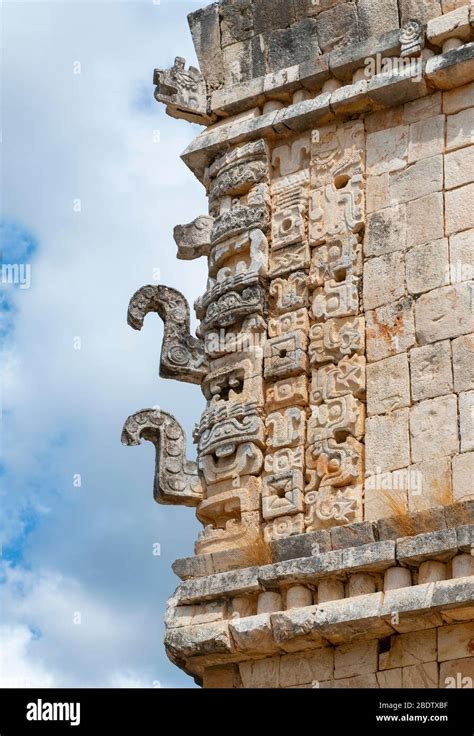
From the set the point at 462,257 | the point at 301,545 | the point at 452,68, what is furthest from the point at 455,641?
the point at 452,68

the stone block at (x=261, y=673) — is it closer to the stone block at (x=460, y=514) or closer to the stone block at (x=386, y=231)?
the stone block at (x=460, y=514)

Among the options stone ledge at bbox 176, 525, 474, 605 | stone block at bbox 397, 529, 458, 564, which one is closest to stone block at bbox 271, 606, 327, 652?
stone ledge at bbox 176, 525, 474, 605

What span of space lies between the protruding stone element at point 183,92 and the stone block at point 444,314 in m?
2.92

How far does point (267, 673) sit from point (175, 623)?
2.50ft

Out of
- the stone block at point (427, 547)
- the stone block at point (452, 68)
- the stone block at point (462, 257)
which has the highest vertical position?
the stone block at point (452, 68)

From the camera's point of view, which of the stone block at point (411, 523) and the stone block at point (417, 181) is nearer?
the stone block at point (411, 523)

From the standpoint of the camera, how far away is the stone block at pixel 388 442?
1066cm

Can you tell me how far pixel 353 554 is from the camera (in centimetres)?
1017

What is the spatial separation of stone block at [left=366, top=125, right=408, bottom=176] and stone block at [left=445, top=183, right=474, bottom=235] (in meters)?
0.60

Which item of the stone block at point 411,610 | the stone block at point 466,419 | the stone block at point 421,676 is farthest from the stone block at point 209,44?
the stone block at point 421,676

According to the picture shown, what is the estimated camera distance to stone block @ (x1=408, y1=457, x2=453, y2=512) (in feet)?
33.7

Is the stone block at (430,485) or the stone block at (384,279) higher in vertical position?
the stone block at (384,279)

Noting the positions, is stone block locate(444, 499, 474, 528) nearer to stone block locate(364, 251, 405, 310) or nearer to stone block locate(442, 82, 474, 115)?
stone block locate(364, 251, 405, 310)

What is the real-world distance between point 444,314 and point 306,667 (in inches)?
102
